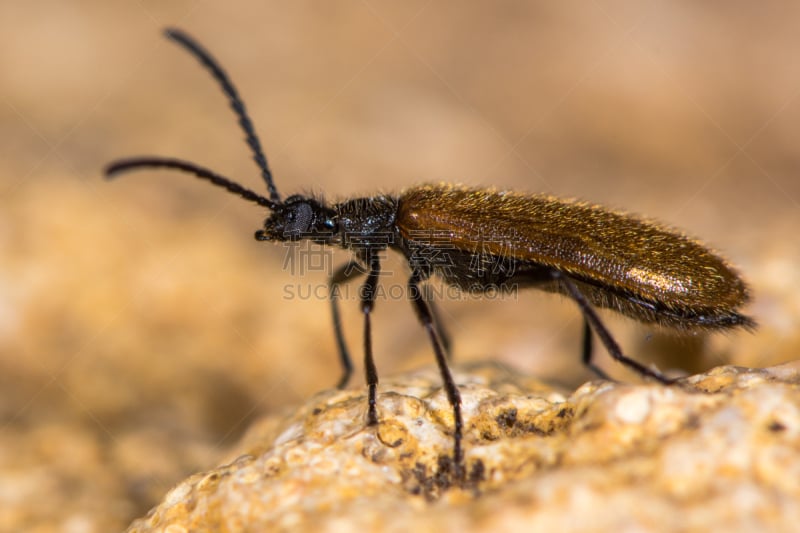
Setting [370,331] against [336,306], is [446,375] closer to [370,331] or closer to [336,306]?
Answer: [370,331]

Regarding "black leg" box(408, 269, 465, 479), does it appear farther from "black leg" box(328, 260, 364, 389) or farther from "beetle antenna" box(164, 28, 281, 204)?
"beetle antenna" box(164, 28, 281, 204)

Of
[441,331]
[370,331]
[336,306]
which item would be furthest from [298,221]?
[441,331]

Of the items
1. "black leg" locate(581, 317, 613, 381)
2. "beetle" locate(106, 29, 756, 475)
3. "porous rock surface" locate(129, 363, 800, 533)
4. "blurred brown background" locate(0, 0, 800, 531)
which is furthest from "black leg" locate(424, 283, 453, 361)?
"porous rock surface" locate(129, 363, 800, 533)

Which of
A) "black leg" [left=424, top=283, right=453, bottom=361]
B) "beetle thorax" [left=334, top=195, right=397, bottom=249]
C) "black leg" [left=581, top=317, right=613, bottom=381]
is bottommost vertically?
"black leg" [left=581, top=317, right=613, bottom=381]

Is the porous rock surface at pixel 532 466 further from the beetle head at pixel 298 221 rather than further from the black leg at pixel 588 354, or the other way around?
the beetle head at pixel 298 221

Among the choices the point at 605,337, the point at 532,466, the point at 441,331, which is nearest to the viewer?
the point at 532,466

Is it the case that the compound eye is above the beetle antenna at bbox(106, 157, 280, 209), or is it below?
above
